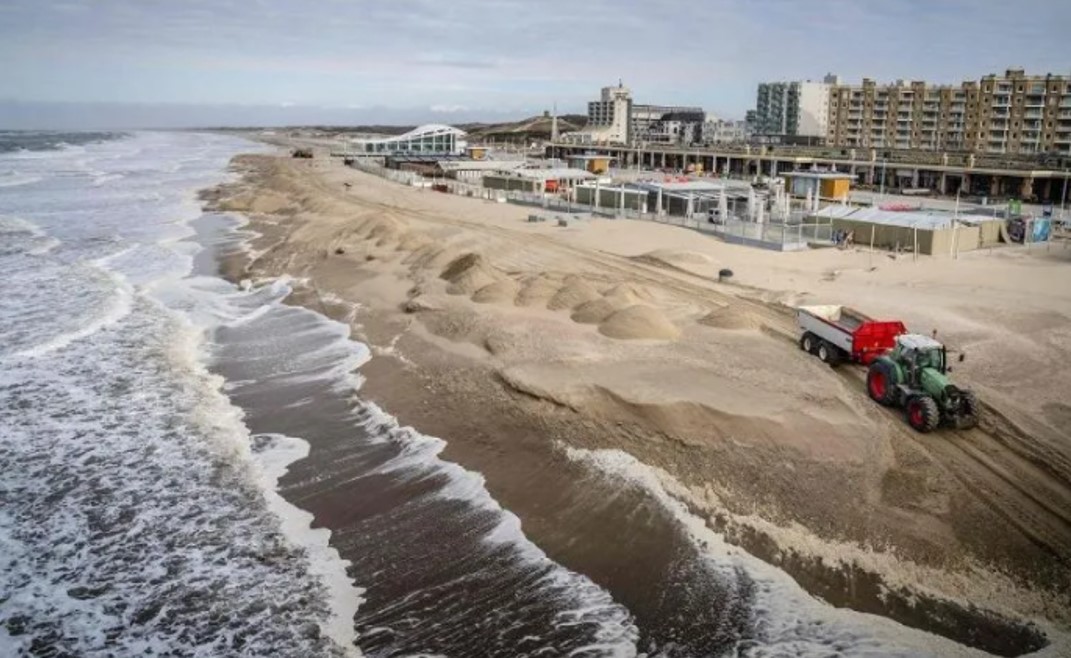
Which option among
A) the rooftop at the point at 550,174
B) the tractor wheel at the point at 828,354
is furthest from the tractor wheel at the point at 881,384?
the rooftop at the point at 550,174

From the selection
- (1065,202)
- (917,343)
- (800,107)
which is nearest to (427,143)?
(800,107)

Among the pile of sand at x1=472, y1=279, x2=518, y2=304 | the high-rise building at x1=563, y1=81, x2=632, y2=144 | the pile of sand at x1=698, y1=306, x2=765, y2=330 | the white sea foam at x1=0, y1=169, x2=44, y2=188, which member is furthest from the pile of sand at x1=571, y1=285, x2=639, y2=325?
the high-rise building at x1=563, y1=81, x2=632, y2=144

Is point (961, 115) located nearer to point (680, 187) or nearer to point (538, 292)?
point (680, 187)

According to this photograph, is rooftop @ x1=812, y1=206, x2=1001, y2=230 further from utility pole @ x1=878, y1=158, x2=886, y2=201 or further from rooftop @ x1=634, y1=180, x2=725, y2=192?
utility pole @ x1=878, y1=158, x2=886, y2=201

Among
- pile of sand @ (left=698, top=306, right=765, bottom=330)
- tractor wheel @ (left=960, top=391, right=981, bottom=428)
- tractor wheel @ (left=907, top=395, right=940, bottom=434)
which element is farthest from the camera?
pile of sand @ (left=698, top=306, right=765, bottom=330)

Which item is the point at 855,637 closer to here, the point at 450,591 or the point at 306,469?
the point at 450,591

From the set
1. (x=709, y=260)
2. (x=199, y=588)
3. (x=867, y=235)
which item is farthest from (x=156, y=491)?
(x=867, y=235)

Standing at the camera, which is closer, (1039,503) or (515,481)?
(1039,503)

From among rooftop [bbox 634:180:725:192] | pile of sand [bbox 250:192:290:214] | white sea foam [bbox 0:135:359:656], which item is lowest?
white sea foam [bbox 0:135:359:656]
